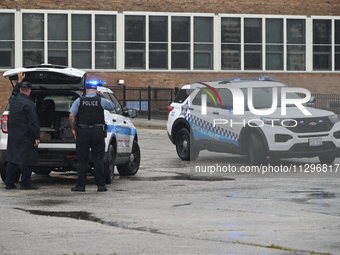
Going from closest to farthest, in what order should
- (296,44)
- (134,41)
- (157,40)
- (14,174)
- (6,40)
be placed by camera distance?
(14,174) → (6,40) → (134,41) → (157,40) → (296,44)

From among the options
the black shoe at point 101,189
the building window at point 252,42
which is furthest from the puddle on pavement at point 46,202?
the building window at point 252,42

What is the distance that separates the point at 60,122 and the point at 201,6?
28353mm

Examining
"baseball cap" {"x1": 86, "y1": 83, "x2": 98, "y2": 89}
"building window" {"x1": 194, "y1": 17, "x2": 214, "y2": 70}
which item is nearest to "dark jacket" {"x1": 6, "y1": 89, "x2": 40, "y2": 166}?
"baseball cap" {"x1": 86, "y1": 83, "x2": 98, "y2": 89}

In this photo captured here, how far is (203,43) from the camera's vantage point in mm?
43438

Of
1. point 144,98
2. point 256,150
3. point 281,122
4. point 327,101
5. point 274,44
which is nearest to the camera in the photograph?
point 281,122

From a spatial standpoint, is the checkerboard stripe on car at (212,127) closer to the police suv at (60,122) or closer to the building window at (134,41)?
the police suv at (60,122)

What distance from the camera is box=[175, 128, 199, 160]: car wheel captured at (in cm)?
1997

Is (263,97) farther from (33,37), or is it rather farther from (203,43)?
(203,43)

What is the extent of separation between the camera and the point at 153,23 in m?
42.8

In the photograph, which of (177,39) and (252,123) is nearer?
(252,123)

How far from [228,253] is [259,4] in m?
36.3

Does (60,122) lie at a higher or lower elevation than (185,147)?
higher

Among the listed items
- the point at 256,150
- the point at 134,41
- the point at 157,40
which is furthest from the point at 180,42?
the point at 256,150

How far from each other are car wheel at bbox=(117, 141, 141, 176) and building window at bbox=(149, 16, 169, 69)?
25923 mm
